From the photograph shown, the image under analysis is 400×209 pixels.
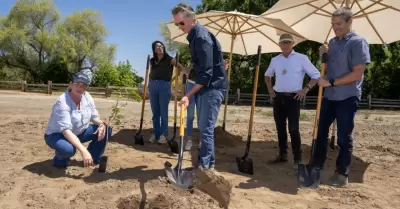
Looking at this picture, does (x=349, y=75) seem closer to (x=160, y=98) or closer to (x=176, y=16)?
(x=176, y=16)

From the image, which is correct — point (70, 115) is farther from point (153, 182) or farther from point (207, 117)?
point (207, 117)

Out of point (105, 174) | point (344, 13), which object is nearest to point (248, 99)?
point (344, 13)

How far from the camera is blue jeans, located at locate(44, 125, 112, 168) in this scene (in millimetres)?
3871

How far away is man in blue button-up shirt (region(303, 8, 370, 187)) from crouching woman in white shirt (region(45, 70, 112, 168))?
2491mm

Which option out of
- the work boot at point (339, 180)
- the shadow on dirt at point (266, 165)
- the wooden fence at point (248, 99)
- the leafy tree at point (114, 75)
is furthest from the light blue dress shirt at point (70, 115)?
the leafy tree at point (114, 75)

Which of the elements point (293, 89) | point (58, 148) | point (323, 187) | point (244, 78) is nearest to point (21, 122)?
point (58, 148)

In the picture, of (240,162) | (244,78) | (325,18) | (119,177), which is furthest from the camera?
(244,78)

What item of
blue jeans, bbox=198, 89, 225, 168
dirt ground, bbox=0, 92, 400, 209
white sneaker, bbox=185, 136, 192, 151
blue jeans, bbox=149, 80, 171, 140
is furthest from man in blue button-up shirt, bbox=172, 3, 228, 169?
blue jeans, bbox=149, 80, 171, 140

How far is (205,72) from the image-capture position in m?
3.65

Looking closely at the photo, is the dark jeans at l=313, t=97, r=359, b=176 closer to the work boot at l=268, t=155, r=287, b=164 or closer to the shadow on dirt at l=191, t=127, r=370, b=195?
the shadow on dirt at l=191, t=127, r=370, b=195

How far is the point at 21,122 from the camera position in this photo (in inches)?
299

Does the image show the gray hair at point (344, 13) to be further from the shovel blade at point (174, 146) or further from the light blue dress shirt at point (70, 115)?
the light blue dress shirt at point (70, 115)

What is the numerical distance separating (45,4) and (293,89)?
3941 centimetres

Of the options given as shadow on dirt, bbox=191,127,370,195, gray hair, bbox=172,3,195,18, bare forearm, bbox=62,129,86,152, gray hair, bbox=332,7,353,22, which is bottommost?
shadow on dirt, bbox=191,127,370,195
